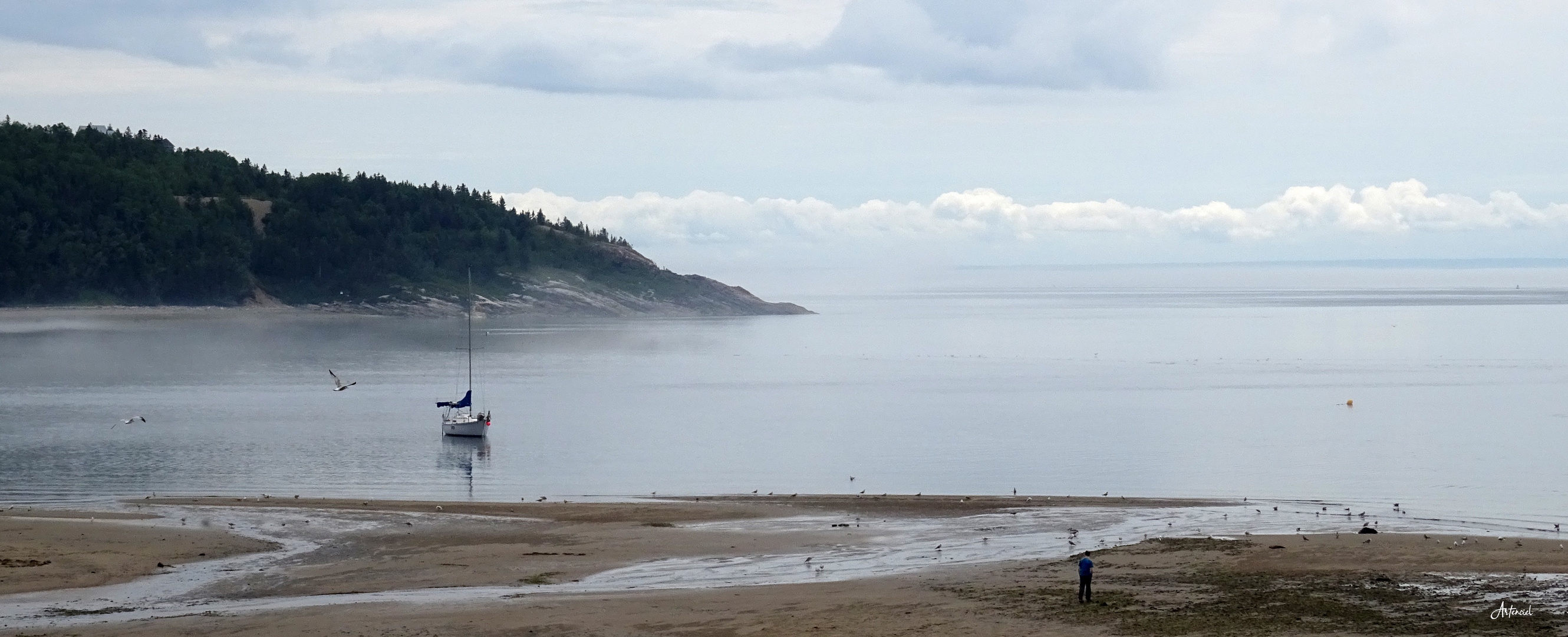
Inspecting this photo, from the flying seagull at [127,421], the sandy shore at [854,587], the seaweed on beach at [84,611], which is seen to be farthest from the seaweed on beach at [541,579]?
the flying seagull at [127,421]

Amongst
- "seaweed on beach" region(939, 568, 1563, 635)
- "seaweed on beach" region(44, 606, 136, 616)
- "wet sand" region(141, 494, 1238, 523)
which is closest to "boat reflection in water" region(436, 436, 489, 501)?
"wet sand" region(141, 494, 1238, 523)

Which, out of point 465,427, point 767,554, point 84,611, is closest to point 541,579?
point 767,554

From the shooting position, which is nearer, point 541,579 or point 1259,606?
point 1259,606

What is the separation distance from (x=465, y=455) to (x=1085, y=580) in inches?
1651

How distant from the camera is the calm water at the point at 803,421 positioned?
5509 centimetres

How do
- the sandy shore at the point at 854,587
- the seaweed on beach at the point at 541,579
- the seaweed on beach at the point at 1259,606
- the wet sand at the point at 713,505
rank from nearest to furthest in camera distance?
the seaweed on beach at the point at 1259,606, the sandy shore at the point at 854,587, the seaweed on beach at the point at 541,579, the wet sand at the point at 713,505

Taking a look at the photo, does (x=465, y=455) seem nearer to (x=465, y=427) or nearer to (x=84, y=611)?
(x=465, y=427)

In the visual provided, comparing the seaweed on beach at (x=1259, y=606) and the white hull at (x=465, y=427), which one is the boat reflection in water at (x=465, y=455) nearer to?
the white hull at (x=465, y=427)

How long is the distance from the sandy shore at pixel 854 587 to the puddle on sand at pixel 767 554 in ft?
1.99

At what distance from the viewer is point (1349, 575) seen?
31547 millimetres

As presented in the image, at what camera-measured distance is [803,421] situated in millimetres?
81375

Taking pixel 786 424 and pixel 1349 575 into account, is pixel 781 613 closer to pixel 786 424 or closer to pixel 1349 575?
pixel 1349 575

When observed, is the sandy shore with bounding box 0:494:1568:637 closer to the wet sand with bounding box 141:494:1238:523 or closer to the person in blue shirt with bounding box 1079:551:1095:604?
the person in blue shirt with bounding box 1079:551:1095:604

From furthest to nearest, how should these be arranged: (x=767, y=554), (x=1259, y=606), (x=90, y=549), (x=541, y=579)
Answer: (x=767, y=554) < (x=90, y=549) < (x=541, y=579) < (x=1259, y=606)
